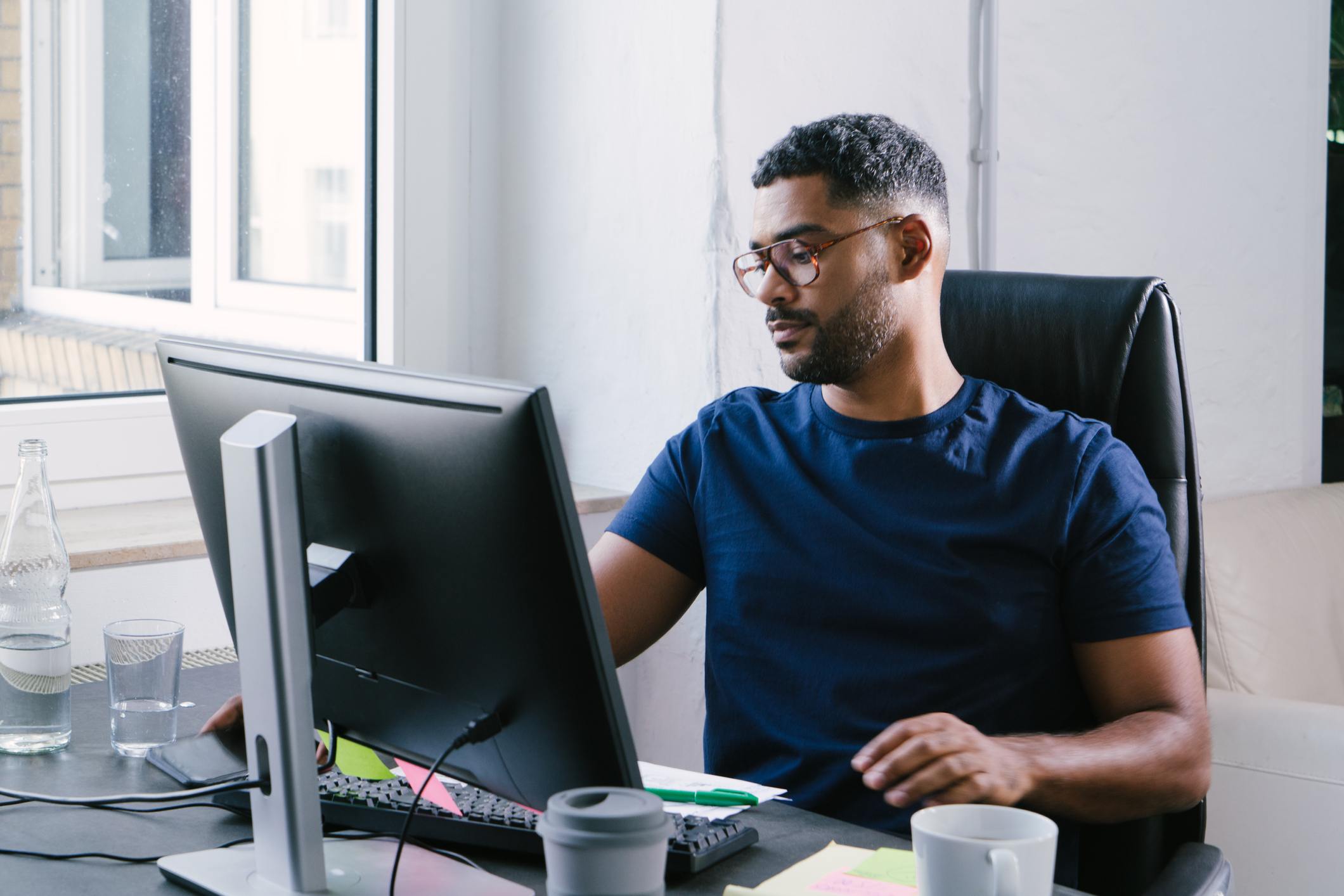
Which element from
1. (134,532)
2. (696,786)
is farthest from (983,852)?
(134,532)

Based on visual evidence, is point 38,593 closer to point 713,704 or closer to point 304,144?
point 713,704

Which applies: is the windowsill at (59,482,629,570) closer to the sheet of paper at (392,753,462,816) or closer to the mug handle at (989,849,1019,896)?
the sheet of paper at (392,753,462,816)

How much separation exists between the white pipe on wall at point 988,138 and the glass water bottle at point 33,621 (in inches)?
59.8

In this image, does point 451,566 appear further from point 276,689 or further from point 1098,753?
point 1098,753

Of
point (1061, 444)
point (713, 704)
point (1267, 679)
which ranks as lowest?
point (1267, 679)

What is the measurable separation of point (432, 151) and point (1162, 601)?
1.41m

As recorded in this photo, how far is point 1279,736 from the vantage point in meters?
1.81

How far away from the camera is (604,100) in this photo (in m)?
2.14

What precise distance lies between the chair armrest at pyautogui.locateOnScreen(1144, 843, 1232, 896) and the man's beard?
1.85 feet

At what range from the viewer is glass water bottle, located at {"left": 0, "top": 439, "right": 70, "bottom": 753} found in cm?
121

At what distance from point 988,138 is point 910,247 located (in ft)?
2.75

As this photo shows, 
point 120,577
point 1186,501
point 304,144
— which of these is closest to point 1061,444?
point 1186,501

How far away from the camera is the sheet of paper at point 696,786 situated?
1.06m

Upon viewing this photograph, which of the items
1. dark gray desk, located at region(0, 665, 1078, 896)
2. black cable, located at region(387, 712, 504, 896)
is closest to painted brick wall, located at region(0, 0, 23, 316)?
dark gray desk, located at region(0, 665, 1078, 896)
